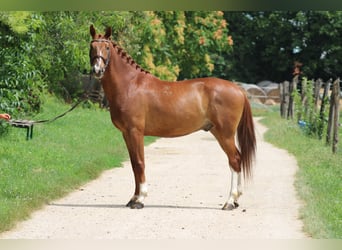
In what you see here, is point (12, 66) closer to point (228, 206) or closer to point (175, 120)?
point (175, 120)

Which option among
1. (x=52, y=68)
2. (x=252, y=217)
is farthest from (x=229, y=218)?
(x=52, y=68)

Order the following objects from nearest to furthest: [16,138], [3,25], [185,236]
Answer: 1. [185,236]
2. [3,25]
3. [16,138]

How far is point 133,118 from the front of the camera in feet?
26.2

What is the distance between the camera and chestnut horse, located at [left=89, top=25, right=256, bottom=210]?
801cm

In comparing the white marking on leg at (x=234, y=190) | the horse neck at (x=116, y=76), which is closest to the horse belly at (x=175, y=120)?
the horse neck at (x=116, y=76)

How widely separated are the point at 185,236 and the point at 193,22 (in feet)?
63.2

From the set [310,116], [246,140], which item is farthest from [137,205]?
[310,116]

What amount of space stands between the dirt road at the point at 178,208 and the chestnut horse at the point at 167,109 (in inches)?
16.7

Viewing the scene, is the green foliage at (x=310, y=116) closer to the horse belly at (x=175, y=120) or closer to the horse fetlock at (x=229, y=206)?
the horse belly at (x=175, y=120)

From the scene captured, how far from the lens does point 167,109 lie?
805 cm

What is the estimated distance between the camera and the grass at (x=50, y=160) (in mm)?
7742

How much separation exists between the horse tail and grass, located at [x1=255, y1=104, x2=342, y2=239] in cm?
69

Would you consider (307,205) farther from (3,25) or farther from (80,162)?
(3,25)

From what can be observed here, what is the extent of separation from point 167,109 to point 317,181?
2.26 metres
